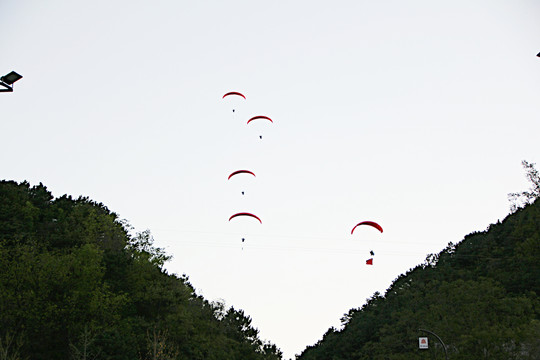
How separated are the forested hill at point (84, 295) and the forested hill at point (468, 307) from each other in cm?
1853

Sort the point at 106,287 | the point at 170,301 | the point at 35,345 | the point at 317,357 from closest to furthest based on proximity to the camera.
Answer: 1. the point at 35,345
2. the point at 106,287
3. the point at 170,301
4. the point at 317,357

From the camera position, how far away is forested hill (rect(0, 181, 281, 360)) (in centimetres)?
3903

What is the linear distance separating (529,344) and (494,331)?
2555 mm

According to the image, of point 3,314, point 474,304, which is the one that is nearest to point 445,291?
point 474,304

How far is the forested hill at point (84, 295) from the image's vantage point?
39.0 metres

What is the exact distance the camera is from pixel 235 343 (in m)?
62.7

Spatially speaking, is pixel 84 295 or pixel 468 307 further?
pixel 468 307

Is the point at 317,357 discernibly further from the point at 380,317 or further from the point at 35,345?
the point at 35,345

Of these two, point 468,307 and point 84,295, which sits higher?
point 468,307

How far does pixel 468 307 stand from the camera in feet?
149

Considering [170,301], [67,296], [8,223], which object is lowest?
[67,296]

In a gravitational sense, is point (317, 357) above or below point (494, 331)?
above

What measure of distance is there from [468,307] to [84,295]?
110 ft

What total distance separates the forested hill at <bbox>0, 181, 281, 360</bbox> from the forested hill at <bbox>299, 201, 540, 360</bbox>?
1853 centimetres
